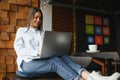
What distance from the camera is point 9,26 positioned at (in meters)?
2.48

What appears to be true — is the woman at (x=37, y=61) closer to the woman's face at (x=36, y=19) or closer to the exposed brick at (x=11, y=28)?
the woman's face at (x=36, y=19)

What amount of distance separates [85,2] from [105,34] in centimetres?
135

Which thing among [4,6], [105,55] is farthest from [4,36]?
[105,55]

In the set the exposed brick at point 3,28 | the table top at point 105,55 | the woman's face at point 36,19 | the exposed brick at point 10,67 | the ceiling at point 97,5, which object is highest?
the ceiling at point 97,5

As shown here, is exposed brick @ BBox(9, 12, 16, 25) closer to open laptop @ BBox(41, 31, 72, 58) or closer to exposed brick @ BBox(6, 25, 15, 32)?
exposed brick @ BBox(6, 25, 15, 32)

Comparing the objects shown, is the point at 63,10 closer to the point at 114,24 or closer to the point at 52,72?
the point at 114,24

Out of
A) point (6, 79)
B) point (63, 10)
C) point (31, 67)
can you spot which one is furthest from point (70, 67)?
point (63, 10)

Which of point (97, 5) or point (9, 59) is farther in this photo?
point (97, 5)

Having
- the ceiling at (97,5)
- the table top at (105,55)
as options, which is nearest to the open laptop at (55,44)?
the table top at (105,55)

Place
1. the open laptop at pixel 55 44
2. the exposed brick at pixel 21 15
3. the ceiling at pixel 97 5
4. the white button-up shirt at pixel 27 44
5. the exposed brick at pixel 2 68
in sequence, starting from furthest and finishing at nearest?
the ceiling at pixel 97 5 → the exposed brick at pixel 21 15 → the exposed brick at pixel 2 68 → the white button-up shirt at pixel 27 44 → the open laptop at pixel 55 44

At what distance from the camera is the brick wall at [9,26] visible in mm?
2451

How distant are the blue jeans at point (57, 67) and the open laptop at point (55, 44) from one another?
0.21 ft

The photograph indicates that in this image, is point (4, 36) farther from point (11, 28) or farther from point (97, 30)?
point (97, 30)

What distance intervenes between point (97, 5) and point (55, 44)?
4.24 m
